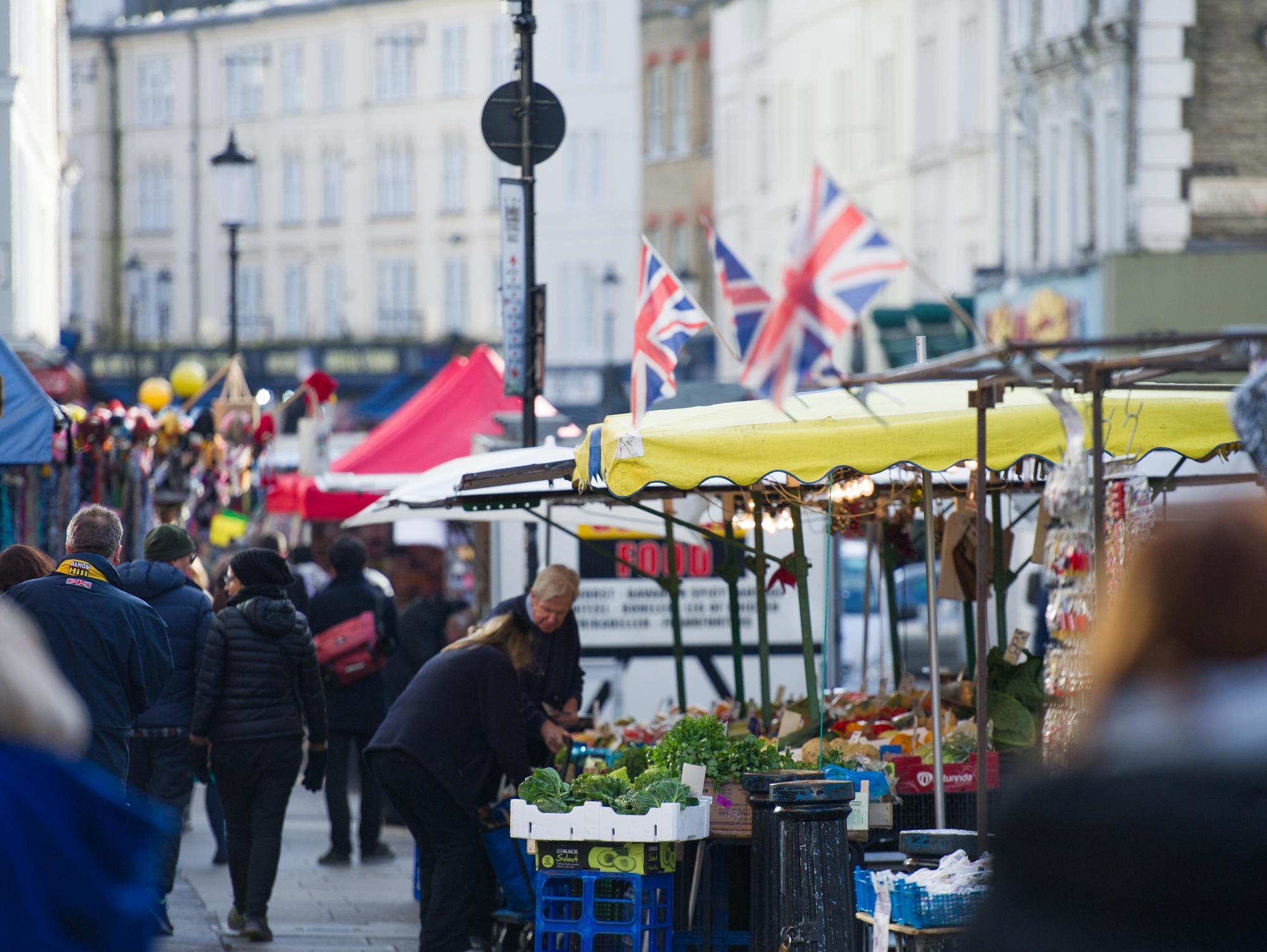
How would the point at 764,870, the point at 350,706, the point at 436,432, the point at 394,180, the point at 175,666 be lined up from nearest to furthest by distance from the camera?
the point at 764,870, the point at 175,666, the point at 350,706, the point at 436,432, the point at 394,180

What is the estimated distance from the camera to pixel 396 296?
53.2m

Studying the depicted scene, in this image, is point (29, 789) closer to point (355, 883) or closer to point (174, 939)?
point (174, 939)

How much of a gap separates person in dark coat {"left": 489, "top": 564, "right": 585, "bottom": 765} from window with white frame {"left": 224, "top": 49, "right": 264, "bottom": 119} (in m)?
46.0

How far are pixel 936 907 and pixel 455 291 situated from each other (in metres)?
46.6

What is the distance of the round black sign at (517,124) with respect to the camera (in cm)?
1265

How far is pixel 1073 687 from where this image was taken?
6.79m

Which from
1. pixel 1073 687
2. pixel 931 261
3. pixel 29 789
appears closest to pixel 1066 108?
pixel 931 261

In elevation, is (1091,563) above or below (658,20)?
below

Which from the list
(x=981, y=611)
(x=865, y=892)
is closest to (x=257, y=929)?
(x=865, y=892)

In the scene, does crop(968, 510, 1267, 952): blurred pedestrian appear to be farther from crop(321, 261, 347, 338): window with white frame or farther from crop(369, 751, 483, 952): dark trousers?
crop(321, 261, 347, 338): window with white frame

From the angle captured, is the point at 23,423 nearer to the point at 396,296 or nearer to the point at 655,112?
the point at 655,112

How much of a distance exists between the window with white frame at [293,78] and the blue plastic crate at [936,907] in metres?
49.3

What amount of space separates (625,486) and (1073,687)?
6.44 ft

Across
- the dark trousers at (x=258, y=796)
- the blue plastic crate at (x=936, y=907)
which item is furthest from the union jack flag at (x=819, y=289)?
the dark trousers at (x=258, y=796)
